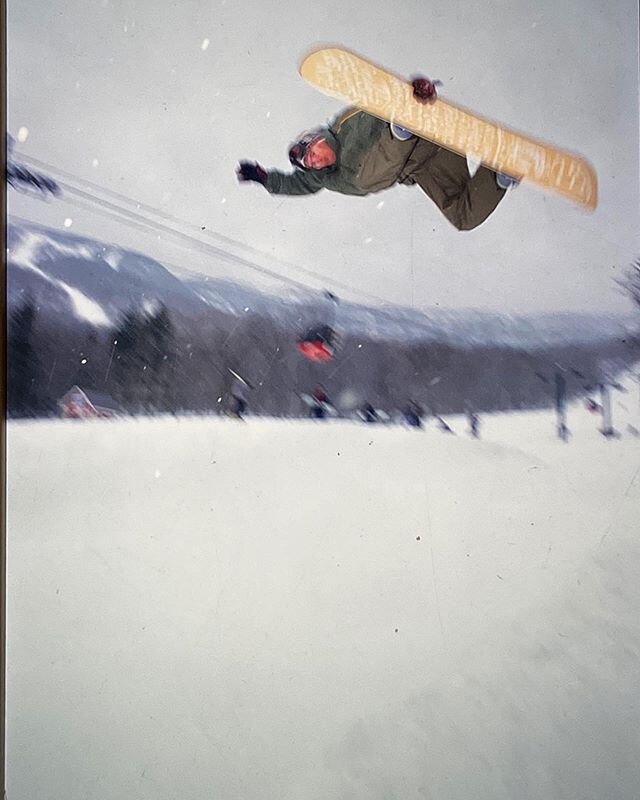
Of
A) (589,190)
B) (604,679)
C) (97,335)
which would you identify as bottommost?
(604,679)

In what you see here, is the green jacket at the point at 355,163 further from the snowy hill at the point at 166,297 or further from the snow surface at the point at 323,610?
the snow surface at the point at 323,610

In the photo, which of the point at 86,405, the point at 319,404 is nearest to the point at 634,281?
the point at 319,404

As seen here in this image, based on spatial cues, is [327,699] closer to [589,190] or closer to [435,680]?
[435,680]

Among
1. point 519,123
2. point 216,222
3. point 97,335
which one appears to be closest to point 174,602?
point 97,335

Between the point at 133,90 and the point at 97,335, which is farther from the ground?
the point at 133,90

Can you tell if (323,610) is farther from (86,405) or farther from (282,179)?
(282,179)

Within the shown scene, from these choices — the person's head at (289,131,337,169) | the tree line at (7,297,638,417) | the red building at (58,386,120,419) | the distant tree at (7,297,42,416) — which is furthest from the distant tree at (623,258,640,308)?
the distant tree at (7,297,42,416)

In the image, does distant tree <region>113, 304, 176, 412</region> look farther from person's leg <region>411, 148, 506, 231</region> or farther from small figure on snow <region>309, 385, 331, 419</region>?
person's leg <region>411, 148, 506, 231</region>
